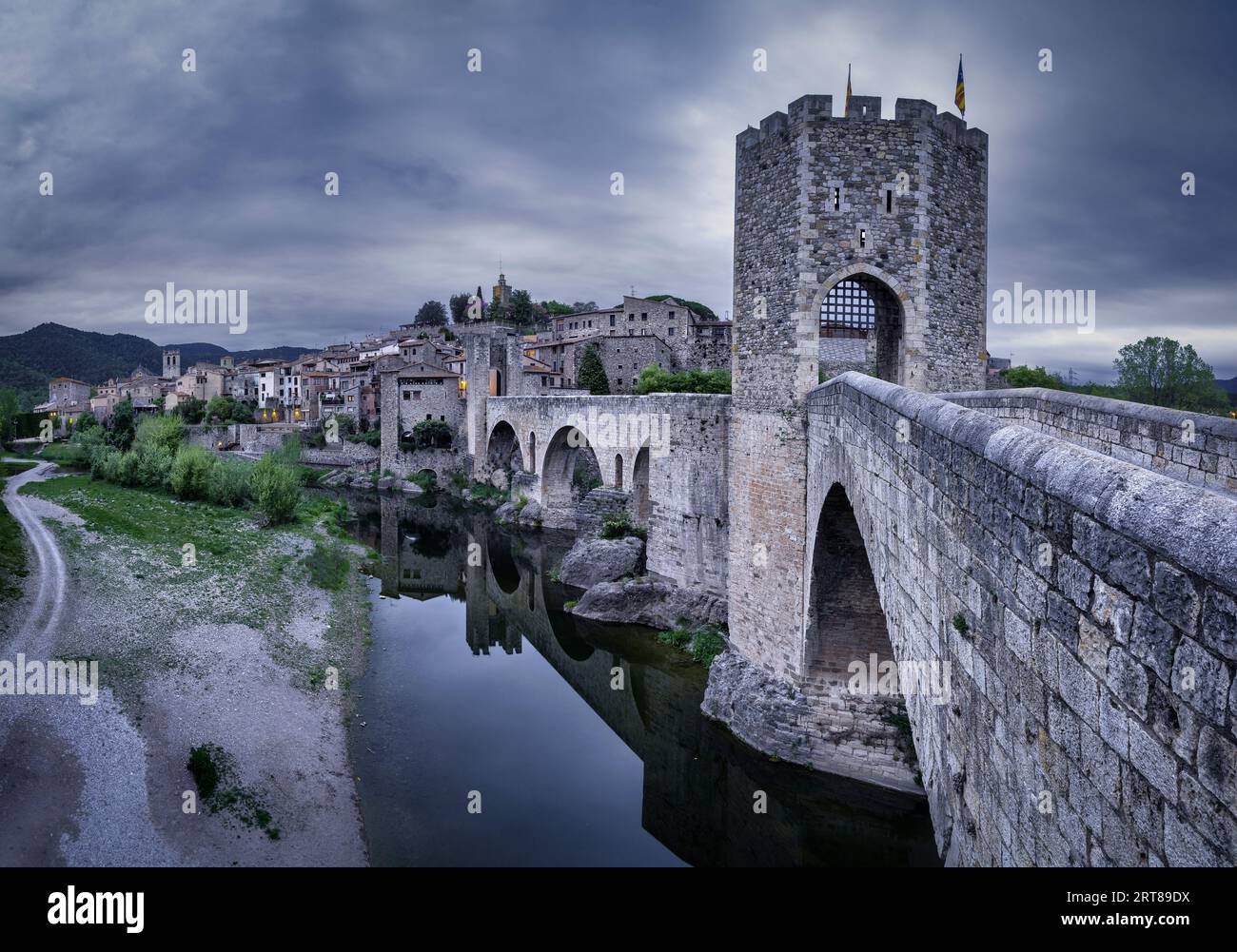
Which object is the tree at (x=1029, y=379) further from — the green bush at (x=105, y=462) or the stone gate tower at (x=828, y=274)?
the green bush at (x=105, y=462)

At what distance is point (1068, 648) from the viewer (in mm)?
2852

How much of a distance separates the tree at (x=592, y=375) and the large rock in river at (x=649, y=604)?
3022cm

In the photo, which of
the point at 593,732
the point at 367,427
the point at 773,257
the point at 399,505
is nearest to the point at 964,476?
the point at 773,257

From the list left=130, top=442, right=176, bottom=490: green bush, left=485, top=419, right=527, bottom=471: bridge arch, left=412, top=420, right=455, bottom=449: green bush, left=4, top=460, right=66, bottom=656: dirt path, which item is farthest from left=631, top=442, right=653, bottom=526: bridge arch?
left=412, top=420, right=455, bottom=449: green bush

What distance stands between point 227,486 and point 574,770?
2726 centimetres

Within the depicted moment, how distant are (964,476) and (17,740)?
46.1ft

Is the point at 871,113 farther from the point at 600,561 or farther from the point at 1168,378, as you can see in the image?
the point at 1168,378

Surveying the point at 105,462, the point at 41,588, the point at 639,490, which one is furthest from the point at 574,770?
the point at 105,462

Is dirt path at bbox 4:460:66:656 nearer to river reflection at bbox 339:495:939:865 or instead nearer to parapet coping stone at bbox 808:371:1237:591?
river reflection at bbox 339:495:939:865

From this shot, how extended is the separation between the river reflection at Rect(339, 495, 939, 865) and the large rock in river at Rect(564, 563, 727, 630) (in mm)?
518

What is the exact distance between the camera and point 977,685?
399 cm

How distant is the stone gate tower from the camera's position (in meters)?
11.7

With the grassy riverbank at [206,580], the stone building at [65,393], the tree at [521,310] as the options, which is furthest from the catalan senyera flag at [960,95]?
the stone building at [65,393]

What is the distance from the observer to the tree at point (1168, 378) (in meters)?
25.0
